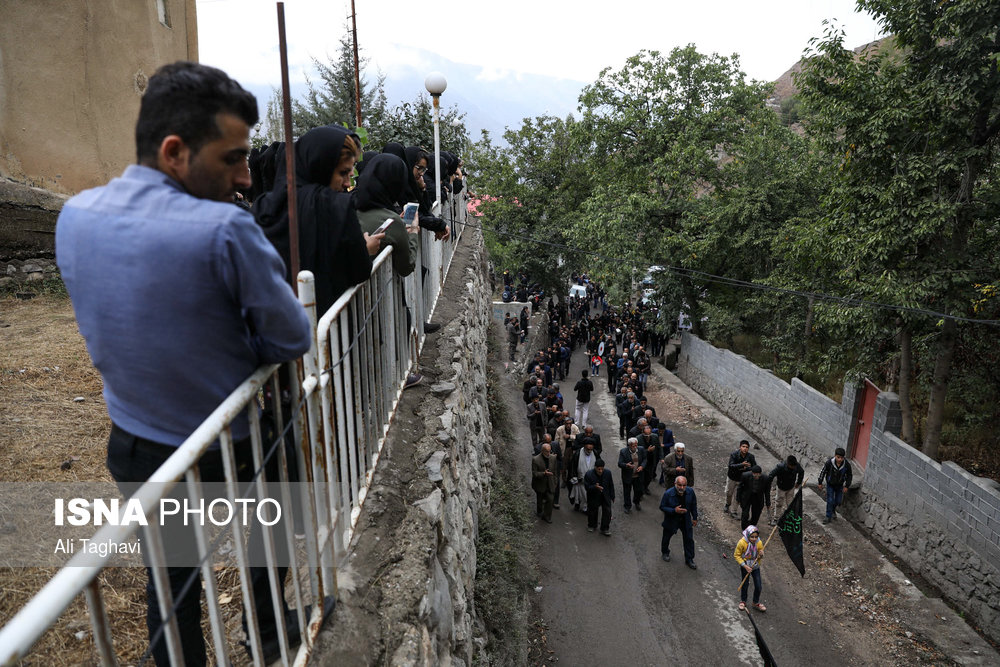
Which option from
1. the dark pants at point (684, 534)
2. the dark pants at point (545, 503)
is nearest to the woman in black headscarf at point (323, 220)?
the dark pants at point (684, 534)

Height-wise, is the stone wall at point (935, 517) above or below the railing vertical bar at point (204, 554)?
below

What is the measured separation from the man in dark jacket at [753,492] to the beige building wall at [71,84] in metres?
10.5

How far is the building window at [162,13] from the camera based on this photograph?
344 inches

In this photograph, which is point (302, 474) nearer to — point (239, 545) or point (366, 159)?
point (239, 545)

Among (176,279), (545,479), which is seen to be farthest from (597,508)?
(176,279)

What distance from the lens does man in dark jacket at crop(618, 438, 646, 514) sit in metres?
11.6

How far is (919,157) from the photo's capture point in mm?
10062

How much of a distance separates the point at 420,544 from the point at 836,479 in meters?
10.6

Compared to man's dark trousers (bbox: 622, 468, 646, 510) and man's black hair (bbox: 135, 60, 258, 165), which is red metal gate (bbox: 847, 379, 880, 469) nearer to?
man's dark trousers (bbox: 622, 468, 646, 510)

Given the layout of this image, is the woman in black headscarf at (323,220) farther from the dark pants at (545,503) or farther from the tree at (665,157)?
the tree at (665,157)

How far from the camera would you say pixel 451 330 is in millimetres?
6727

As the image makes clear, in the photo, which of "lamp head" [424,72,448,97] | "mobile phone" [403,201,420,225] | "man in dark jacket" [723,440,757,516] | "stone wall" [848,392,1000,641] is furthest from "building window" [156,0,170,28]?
"stone wall" [848,392,1000,641]

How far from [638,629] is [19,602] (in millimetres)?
7417

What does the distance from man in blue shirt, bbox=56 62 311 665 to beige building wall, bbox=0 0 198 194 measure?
7114 millimetres
